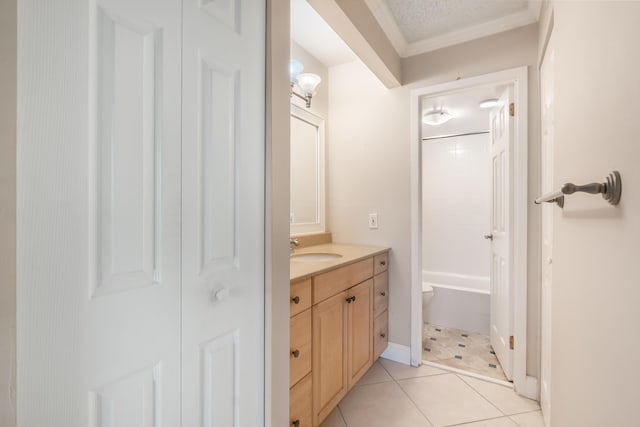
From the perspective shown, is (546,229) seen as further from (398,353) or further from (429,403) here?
(398,353)

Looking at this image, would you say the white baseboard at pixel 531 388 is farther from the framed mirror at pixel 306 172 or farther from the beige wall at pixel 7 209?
the beige wall at pixel 7 209

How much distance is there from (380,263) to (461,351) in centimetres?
113

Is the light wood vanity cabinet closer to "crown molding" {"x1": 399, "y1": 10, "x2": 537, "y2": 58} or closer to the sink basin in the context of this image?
the sink basin

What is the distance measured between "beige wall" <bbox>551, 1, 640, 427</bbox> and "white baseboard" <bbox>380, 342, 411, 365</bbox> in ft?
4.41

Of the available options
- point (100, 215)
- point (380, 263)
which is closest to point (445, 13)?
point (380, 263)

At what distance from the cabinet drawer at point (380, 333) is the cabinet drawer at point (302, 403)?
2.75 feet

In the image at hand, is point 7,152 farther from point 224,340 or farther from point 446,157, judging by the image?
point 446,157

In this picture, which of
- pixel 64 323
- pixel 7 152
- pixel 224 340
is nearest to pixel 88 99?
pixel 7 152

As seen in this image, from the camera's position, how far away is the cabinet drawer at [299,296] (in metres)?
1.24

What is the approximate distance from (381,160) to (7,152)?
2.17m

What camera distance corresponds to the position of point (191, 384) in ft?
2.51

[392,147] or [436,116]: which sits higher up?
[436,116]

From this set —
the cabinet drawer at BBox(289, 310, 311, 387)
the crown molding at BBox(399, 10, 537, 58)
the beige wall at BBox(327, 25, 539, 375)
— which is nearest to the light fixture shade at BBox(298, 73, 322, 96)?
the beige wall at BBox(327, 25, 539, 375)

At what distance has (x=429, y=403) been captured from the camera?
1.79m
